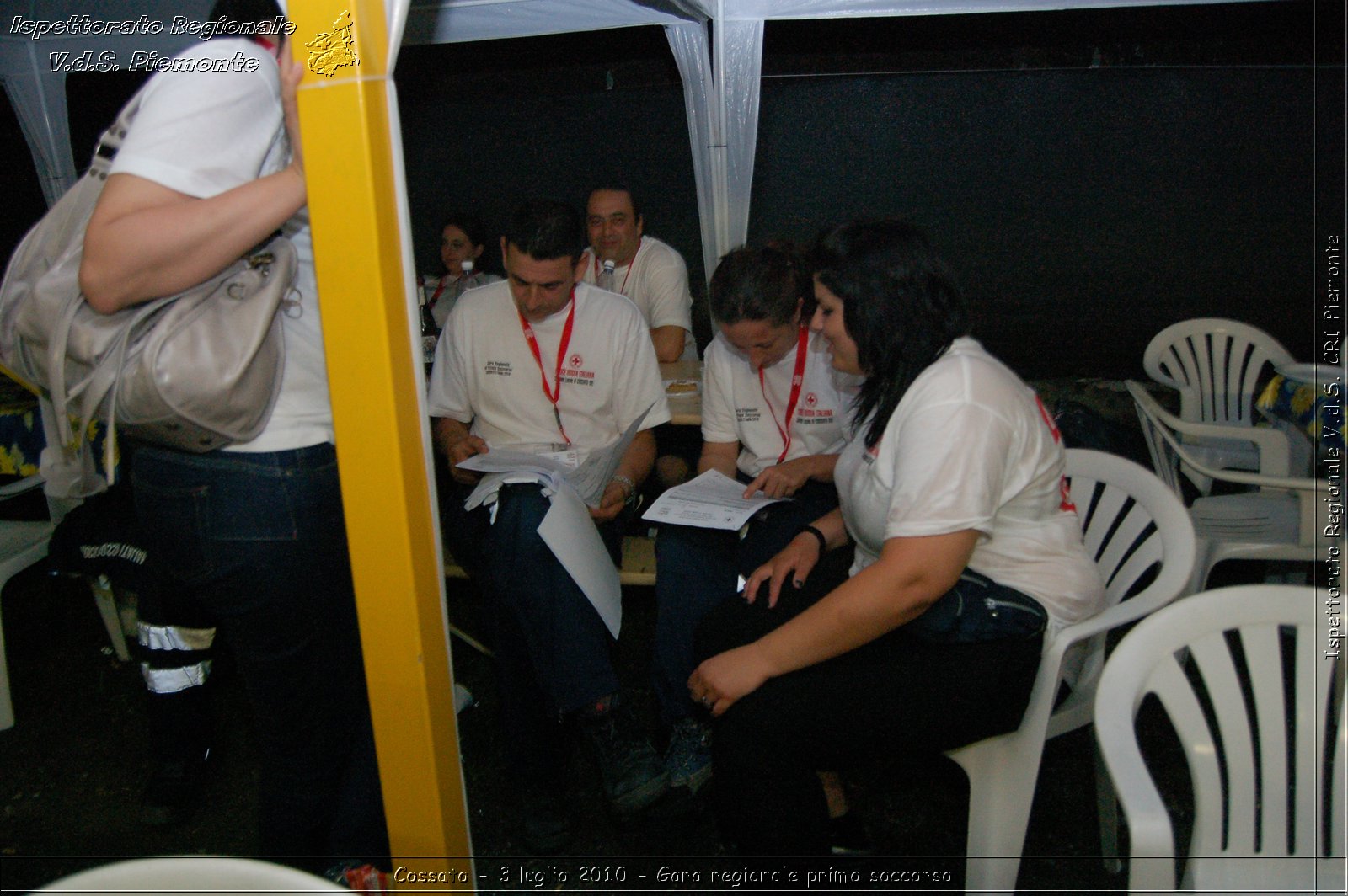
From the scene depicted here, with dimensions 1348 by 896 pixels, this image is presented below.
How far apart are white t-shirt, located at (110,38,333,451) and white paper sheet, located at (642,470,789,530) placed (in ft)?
3.53

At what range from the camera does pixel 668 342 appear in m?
3.81

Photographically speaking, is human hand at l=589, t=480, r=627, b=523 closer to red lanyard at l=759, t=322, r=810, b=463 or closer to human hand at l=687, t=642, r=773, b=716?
red lanyard at l=759, t=322, r=810, b=463

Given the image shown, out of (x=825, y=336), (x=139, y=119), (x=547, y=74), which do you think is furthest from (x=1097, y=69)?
(x=139, y=119)

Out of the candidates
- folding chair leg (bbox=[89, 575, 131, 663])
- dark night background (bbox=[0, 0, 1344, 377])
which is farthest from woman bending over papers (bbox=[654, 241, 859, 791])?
dark night background (bbox=[0, 0, 1344, 377])

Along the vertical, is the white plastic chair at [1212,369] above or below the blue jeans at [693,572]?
above

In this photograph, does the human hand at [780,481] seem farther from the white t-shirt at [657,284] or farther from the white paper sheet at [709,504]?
the white t-shirt at [657,284]

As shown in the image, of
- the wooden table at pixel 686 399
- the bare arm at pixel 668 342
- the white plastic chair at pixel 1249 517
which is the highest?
the bare arm at pixel 668 342

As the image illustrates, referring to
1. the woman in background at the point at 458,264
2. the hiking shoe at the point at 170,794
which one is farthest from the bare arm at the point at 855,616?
the woman in background at the point at 458,264

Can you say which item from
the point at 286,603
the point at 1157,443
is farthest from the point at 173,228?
the point at 1157,443

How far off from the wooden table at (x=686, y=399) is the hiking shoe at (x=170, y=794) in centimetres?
166

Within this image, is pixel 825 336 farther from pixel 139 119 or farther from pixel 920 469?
pixel 139 119

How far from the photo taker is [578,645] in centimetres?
202

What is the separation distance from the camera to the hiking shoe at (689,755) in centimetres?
209

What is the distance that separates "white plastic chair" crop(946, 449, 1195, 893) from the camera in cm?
156
